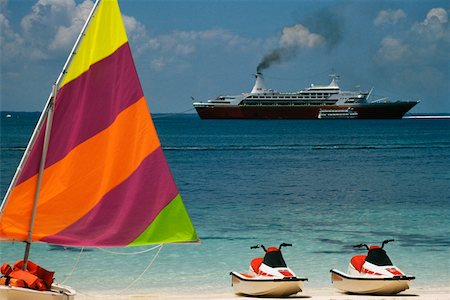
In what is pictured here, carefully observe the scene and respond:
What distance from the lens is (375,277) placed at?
12.3 m

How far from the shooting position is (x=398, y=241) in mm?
20547

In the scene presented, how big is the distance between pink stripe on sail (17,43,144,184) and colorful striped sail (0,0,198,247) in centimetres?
1

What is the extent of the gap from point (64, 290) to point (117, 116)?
2027mm

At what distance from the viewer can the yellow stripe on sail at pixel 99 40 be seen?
8898 mm

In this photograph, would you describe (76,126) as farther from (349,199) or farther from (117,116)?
(349,199)

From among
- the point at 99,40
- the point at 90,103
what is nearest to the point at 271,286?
the point at 90,103

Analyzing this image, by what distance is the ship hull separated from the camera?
163 meters

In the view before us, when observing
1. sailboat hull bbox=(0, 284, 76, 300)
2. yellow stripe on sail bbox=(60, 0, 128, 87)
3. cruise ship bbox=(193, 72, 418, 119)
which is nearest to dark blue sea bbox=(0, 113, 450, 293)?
sailboat hull bbox=(0, 284, 76, 300)

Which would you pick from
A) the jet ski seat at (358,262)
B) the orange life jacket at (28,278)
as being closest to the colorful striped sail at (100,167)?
the orange life jacket at (28,278)

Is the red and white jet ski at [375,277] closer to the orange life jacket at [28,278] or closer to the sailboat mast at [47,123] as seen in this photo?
the orange life jacket at [28,278]

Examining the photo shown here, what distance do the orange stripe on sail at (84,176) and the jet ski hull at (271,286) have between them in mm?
3404

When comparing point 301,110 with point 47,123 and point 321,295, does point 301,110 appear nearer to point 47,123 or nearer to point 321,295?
point 321,295

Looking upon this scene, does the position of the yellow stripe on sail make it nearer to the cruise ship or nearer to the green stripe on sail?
the green stripe on sail

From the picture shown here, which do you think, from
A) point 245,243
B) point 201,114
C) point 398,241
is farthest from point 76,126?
point 201,114
